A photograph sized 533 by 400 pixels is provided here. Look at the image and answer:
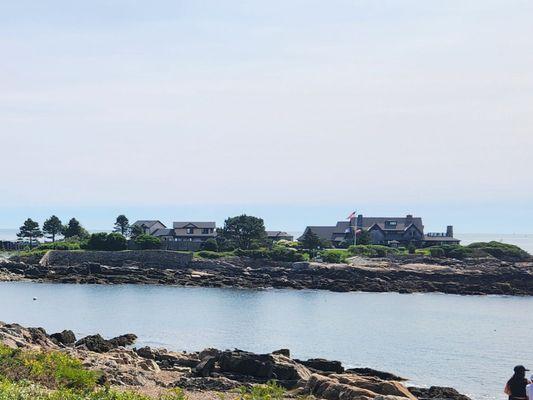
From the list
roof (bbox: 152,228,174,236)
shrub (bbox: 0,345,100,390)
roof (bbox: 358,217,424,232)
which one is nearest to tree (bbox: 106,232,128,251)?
roof (bbox: 152,228,174,236)

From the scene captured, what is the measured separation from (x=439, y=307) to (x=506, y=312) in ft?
22.1

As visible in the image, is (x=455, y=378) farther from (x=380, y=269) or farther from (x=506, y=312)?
(x=380, y=269)

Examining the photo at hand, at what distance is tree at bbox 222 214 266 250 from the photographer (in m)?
112

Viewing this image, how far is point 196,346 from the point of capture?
43.4 meters

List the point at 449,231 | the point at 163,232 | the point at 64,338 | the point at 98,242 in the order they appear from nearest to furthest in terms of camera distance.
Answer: the point at 64,338, the point at 98,242, the point at 163,232, the point at 449,231

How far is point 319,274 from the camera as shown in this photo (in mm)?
97562

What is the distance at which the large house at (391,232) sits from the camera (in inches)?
5030

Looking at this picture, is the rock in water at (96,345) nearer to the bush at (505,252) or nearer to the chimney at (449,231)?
the bush at (505,252)

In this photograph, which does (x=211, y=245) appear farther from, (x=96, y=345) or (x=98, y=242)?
(x=96, y=345)

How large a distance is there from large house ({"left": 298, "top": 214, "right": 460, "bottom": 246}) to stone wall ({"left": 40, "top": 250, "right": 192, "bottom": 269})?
30.3 m

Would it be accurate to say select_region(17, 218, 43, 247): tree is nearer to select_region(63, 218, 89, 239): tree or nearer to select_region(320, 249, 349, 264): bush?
select_region(63, 218, 89, 239): tree

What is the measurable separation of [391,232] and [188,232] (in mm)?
37161

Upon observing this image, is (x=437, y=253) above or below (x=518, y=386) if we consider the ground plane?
above

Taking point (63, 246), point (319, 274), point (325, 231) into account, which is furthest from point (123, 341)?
point (325, 231)
